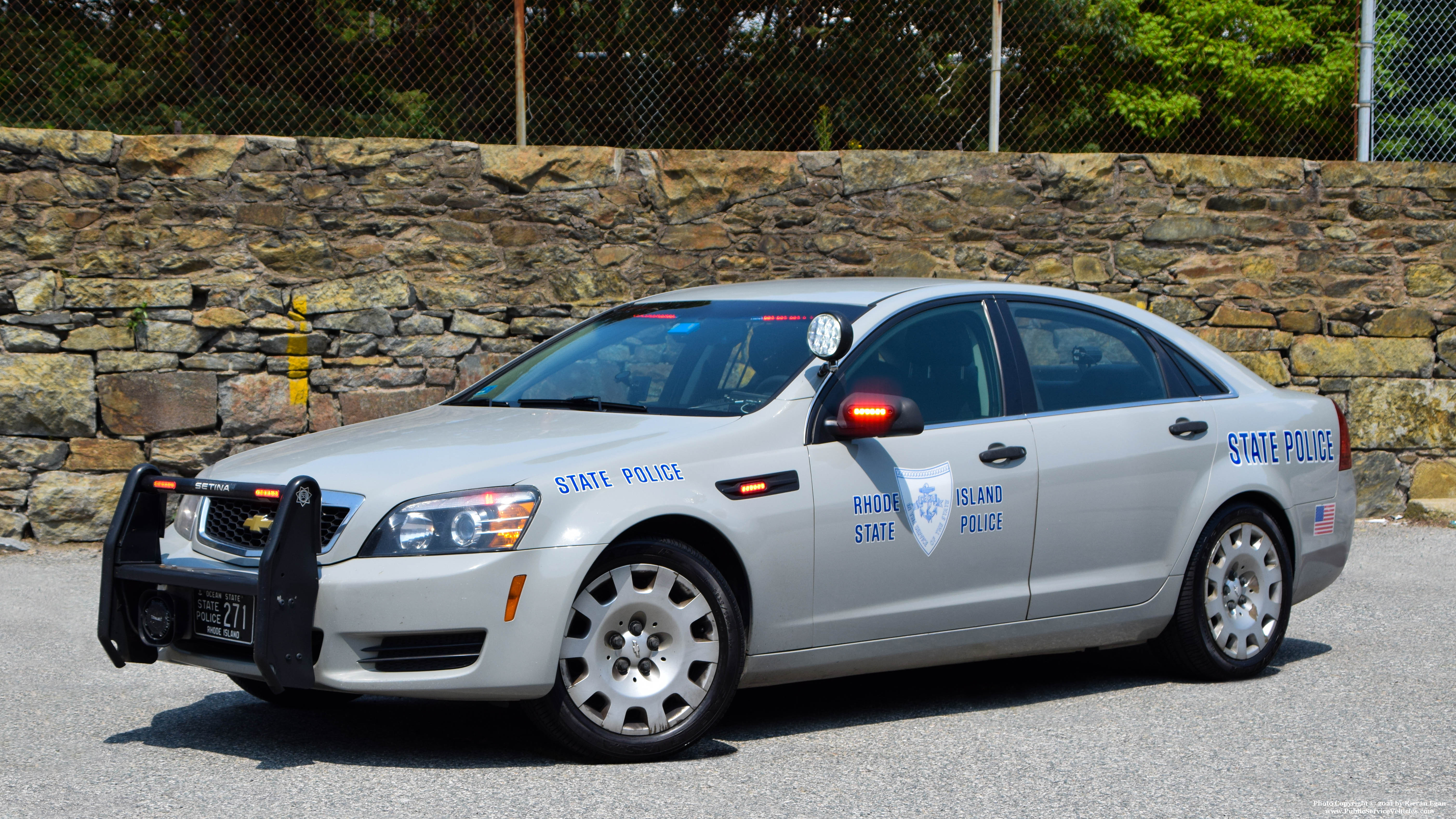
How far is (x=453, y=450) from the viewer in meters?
4.84

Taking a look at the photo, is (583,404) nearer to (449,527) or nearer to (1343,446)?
→ (449,527)


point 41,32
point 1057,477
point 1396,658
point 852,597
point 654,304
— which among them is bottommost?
point 1396,658

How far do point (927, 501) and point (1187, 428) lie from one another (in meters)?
1.40

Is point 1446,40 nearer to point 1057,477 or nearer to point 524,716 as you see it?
point 1057,477

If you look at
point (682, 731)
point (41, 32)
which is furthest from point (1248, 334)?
point (41, 32)

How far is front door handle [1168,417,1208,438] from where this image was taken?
19.9 ft

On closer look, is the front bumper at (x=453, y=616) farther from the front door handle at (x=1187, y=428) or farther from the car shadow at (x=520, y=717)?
the front door handle at (x=1187, y=428)

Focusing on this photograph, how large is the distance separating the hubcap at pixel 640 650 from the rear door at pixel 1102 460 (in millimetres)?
1492

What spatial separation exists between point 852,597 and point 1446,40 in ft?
32.7

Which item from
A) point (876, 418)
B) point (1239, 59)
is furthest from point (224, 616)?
point (1239, 59)

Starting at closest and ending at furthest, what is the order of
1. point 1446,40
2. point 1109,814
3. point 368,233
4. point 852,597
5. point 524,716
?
point 1109,814 < point 852,597 < point 524,716 < point 368,233 < point 1446,40

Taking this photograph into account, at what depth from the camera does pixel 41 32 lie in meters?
10.4

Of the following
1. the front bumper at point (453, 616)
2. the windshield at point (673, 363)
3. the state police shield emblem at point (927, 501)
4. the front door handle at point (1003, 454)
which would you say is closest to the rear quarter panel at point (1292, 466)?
the front door handle at point (1003, 454)

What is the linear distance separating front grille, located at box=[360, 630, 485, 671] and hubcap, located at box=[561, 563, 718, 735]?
0.28m
